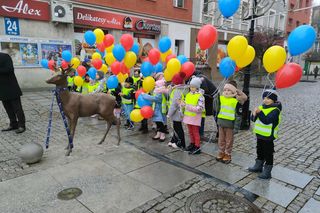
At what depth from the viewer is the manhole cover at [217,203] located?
3299 millimetres

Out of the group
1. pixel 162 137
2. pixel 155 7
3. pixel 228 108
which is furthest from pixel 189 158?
pixel 155 7

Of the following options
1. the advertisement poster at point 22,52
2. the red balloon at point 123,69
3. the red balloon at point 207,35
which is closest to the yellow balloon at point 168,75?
the red balloon at point 207,35

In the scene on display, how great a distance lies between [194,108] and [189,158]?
1010 mm

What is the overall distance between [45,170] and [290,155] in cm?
480

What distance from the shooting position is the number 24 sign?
10.9 m

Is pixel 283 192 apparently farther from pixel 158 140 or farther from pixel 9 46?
pixel 9 46

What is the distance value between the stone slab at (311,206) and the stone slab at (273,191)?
0.62 ft

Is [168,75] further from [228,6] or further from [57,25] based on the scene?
[57,25]

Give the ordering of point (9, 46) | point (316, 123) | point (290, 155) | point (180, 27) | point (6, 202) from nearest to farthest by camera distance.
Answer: point (6, 202) < point (290, 155) < point (316, 123) < point (9, 46) < point (180, 27)

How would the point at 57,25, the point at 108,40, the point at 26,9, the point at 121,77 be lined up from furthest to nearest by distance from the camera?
1. the point at 57,25
2. the point at 26,9
3. the point at 108,40
4. the point at 121,77

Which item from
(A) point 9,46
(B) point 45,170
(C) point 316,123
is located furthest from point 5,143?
(C) point 316,123

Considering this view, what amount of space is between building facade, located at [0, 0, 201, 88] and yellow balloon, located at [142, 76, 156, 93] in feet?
18.7

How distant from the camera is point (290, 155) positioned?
5195 mm

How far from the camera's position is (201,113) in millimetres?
5027
